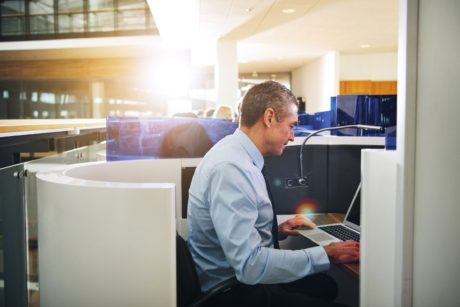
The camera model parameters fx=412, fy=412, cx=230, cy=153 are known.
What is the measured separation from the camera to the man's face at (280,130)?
157cm

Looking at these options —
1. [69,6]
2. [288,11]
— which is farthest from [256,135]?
[69,6]

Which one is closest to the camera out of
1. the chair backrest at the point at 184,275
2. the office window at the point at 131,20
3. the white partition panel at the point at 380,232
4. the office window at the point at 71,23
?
the white partition panel at the point at 380,232

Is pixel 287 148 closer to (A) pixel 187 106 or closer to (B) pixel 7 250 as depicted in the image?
(B) pixel 7 250

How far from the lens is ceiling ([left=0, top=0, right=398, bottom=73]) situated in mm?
5844

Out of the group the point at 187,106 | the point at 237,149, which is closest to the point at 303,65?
the point at 187,106

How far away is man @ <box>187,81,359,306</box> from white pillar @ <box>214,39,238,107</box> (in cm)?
662

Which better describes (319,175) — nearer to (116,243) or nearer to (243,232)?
(243,232)

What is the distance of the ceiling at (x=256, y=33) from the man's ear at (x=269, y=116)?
4.36 m

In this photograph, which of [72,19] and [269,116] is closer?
[269,116]

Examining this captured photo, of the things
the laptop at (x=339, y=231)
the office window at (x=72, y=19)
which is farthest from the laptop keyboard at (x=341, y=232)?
the office window at (x=72, y=19)

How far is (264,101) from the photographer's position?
154 centimetres

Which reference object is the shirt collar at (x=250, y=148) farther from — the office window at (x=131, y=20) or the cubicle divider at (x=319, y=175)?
the office window at (x=131, y=20)

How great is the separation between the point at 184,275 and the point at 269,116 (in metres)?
0.65

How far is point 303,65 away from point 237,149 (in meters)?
11.2
